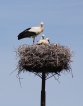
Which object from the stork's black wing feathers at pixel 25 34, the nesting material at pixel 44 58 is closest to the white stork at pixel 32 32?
the stork's black wing feathers at pixel 25 34

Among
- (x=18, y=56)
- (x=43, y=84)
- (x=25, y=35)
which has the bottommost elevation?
(x=43, y=84)

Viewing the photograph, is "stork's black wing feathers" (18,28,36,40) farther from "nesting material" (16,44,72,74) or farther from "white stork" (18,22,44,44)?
"nesting material" (16,44,72,74)

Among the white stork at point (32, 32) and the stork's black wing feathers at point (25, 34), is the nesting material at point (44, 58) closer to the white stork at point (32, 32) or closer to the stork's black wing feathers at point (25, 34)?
the stork's black wing feathers at point (25, 34)

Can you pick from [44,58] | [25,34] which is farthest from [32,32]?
[44,58]

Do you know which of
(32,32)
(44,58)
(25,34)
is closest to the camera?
(44,58)

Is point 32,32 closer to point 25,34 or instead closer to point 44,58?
point 25,34

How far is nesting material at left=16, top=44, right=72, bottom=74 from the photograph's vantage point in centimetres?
1217

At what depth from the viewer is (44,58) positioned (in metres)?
12.2

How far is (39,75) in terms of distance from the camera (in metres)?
12.7

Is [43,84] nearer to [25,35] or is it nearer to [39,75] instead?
[39,75]

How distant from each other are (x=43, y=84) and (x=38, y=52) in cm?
106

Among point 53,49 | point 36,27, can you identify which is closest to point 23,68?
point 53,49

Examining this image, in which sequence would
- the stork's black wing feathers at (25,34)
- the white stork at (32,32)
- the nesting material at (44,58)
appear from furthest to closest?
the white stork at (32,32)
the stork's black wing feathers at (25,34)
the nesting material at (44,58)

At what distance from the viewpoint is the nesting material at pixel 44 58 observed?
1217 centimetres
